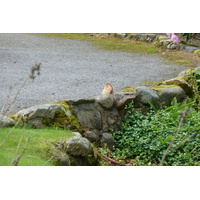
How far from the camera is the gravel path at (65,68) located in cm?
474

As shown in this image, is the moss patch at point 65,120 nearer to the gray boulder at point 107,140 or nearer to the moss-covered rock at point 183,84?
the gray boulder at point 107,140

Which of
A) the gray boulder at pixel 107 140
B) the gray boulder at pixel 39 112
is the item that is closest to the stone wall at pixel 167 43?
the gray boulder at pixel 107 140

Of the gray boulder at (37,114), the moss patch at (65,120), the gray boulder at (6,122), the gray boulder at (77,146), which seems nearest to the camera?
the gray boulder at (77,146)

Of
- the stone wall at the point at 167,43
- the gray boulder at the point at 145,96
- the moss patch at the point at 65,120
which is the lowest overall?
the moss patch at the point at 65,120

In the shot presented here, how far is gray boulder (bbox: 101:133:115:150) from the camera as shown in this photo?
13.0ft

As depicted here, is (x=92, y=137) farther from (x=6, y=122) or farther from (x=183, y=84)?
(x=183, y=84)

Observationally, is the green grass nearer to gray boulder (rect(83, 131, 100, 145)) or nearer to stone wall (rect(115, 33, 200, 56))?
gray boulder (rect(83, 131, 100, 145))

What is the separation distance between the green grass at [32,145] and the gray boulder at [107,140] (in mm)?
498

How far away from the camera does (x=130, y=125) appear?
4191 millimetres

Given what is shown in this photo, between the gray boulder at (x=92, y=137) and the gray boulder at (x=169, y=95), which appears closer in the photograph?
the gray boulder at (x=92, y=137)

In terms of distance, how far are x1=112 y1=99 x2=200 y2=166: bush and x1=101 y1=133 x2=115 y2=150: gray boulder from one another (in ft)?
0.18

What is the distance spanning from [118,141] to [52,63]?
1900mm

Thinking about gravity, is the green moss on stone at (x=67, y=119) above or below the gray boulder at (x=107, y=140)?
above

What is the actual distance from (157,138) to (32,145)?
1379 millimetres
